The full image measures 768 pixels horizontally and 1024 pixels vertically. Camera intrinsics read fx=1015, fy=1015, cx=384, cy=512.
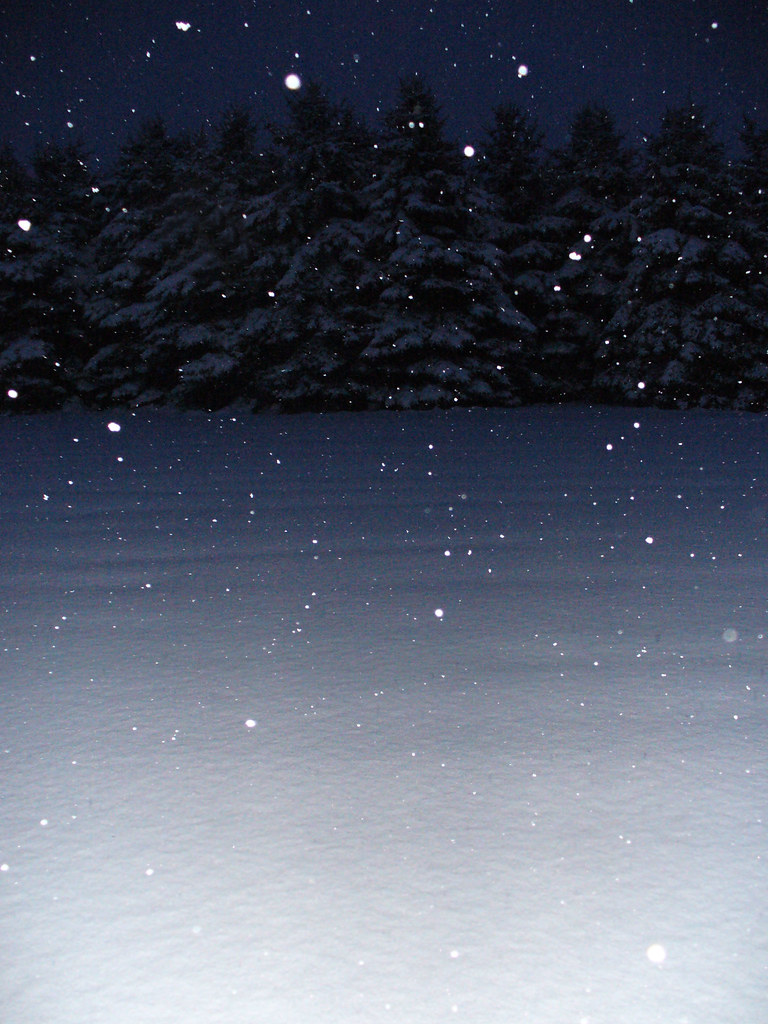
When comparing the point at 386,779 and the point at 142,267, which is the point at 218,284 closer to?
the point at 142,267

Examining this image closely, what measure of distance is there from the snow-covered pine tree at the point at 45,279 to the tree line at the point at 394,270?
8cm

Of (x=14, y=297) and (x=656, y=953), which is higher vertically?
(x=14, y=297)

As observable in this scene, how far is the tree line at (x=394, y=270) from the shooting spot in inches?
1081

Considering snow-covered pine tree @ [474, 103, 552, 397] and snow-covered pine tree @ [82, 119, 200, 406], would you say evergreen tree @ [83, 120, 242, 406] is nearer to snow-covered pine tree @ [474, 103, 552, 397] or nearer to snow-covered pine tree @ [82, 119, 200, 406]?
snow-covered pine tree @ [82, 119, 200, 406]

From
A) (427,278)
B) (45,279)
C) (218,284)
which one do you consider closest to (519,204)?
Result: (427,278)

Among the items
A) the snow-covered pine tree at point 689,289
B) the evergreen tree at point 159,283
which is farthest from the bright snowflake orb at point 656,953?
the evergreen tree at point 159,283

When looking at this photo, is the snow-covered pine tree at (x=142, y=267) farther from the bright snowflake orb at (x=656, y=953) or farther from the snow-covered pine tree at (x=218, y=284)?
the bright snowflake orb at (x=656, y=953)

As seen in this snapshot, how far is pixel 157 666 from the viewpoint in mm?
4715

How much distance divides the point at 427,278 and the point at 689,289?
25.3ft

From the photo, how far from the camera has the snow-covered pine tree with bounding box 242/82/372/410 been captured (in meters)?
27.7

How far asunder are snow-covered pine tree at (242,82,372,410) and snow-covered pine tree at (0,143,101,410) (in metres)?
6.31

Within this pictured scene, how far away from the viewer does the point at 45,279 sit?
1216 inches

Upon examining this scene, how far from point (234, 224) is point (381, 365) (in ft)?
20.8

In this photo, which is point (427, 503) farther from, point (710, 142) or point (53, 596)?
point (710, 142)
